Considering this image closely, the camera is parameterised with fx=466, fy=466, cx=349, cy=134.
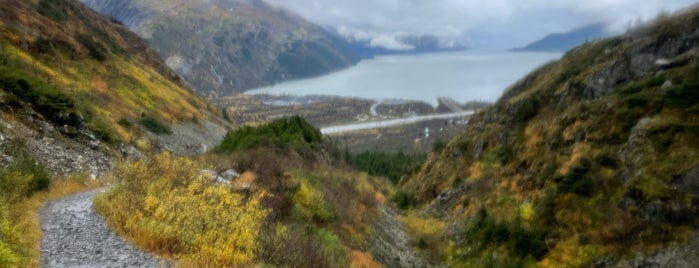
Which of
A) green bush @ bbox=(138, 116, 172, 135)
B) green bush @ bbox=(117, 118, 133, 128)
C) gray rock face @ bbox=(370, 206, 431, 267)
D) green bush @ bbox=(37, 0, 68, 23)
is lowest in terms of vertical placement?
gray rock face @ bbox=(370, 206, 431, 267)

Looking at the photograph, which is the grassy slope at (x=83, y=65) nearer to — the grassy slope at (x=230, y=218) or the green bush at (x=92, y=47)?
the green bush at (x=92, y=47)

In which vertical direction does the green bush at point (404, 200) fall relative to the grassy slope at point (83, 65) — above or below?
below

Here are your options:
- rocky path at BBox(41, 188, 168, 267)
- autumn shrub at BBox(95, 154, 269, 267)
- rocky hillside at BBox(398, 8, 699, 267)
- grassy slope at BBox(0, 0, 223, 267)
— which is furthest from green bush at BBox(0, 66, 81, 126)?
rocky hillside at BBox(398, 8, 699, 267)

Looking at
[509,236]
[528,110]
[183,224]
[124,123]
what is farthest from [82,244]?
[528,110]

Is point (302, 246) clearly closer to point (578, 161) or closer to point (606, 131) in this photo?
point (578, 161)

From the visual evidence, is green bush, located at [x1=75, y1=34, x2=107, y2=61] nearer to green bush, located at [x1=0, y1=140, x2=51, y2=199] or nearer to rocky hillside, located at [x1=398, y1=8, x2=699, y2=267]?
rocky hillside, located at [x1=398, y1=8, x2=699, y2=267]

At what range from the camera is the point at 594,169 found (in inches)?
950

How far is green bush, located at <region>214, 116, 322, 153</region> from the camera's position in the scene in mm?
39438

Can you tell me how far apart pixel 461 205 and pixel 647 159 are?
15152 mm

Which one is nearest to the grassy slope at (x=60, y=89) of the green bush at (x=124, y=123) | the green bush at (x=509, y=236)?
the green bush at (x=124, y=123)

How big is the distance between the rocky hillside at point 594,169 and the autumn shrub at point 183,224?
1607 centimetres

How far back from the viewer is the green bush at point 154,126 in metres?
47.9

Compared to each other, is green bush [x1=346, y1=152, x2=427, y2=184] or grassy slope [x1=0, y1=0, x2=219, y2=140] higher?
grassy slope [x1=0, y1=0, x2=219, y2=140]

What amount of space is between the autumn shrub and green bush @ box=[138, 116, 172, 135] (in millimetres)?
37781
